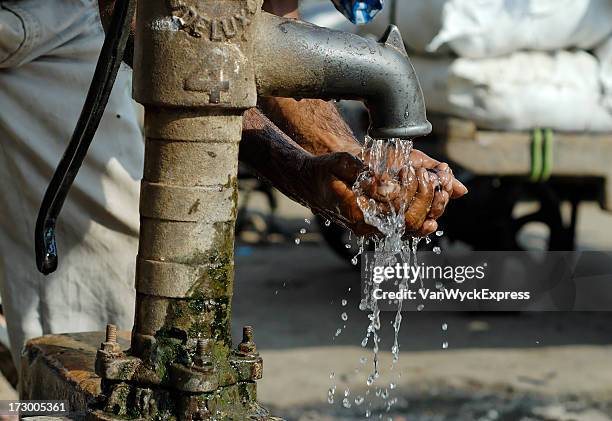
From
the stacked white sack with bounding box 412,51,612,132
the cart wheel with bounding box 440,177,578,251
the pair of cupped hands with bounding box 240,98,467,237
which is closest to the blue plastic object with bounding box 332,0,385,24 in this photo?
the pair of cupped hands with bounding box 240,98,467,237

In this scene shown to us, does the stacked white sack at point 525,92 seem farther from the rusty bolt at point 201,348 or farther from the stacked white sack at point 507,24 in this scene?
the rusty bolt at point 201,348

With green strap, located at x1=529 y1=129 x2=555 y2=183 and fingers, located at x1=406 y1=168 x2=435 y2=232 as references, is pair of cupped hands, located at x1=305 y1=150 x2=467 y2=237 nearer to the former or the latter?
fingers, located at x1=406 y1=168 x2=435 y2=232

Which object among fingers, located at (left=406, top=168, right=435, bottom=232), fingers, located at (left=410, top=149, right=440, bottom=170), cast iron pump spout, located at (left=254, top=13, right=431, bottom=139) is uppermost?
cast iron pump spout, located at (left=254, top=13, right=431, bottom=139)

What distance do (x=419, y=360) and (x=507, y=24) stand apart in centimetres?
154

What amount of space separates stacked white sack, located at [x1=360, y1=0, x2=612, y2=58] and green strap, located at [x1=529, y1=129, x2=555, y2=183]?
37 cm

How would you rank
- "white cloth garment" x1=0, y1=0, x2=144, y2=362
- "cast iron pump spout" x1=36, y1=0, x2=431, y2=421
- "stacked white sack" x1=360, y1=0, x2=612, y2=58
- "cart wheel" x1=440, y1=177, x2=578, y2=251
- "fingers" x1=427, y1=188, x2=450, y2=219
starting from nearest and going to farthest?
"cast iron pump spout" x1=36, y1=0, x2=431, y2=421 < "fingers" x1=427, y1=188, x2=450, y2=219 < "white cloth garment" x1=0, y1=0, x2=144, y2=362 < "stacked white sack" x1=360, y1=0, x2=612, y2=58 < "cart wheel" x1=440, y1=177, x2=578, y2=251

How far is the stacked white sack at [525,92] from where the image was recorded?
4484 mm

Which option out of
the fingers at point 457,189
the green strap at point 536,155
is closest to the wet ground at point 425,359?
the green strap at point 536,155

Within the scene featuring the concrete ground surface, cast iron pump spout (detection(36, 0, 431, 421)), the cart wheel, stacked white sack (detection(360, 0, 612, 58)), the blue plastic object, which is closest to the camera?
cast iron pump spout (detection(36, 0, 431, 421))

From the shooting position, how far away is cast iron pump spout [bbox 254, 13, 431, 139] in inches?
55.5

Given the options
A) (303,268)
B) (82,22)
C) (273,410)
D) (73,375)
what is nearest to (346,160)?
(73,375)

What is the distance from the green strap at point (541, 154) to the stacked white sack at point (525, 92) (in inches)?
1.6

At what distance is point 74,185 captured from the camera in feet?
7.97

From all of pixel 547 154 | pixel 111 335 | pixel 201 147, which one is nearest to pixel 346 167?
pixel 201 147
